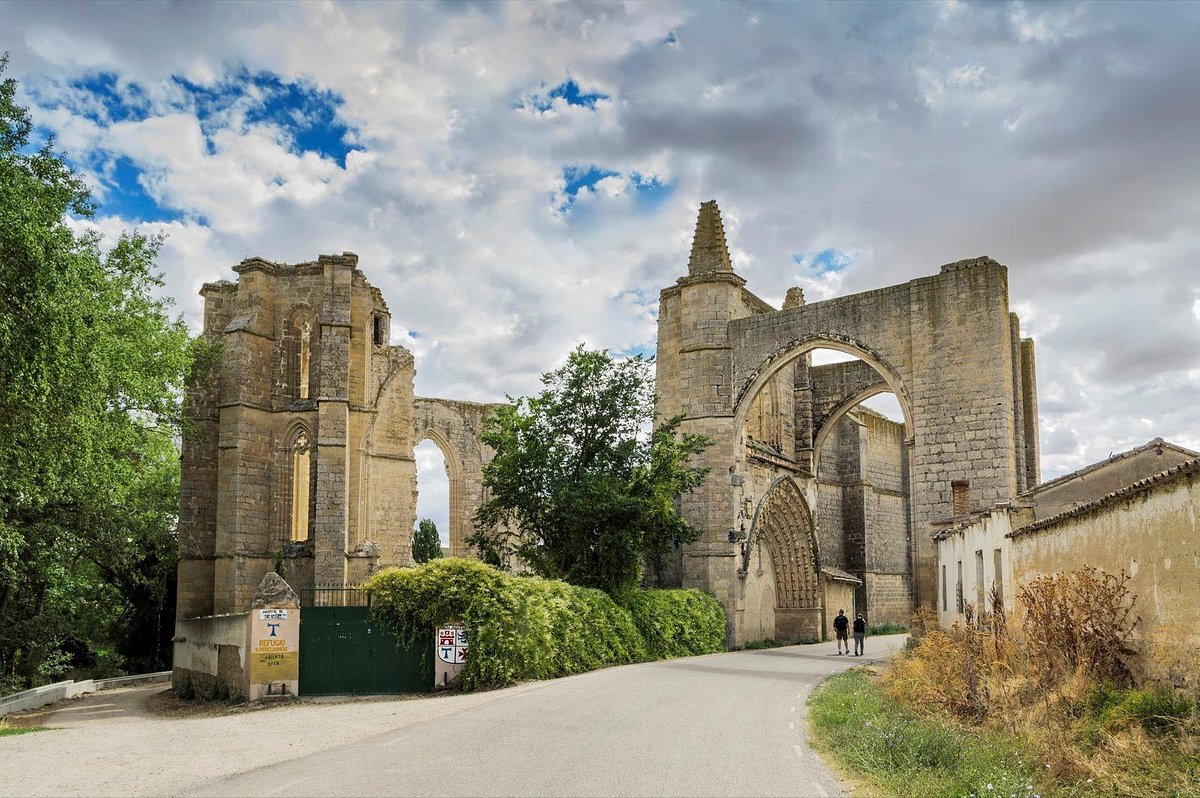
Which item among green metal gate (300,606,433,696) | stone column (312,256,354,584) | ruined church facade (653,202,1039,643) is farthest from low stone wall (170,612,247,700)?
ruined church facade (653,202,1039,643)

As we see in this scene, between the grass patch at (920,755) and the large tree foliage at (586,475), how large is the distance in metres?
9.01

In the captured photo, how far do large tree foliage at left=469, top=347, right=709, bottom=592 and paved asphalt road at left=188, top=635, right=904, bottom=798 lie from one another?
6070 mm

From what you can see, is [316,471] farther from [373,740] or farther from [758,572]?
[373,740]

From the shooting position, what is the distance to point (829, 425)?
29.1 meters

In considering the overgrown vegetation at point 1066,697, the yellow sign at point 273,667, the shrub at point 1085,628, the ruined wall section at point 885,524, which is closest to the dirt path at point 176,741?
the yellow sign at point 273,667

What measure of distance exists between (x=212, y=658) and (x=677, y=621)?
9.21m

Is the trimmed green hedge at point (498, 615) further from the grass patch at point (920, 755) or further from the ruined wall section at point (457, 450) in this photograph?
the ruined wall section at point (457, 450)

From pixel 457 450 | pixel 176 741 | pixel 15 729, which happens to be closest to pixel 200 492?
pixel 457 450

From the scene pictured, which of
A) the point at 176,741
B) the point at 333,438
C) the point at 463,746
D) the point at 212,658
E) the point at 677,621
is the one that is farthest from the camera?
the point at 333,438

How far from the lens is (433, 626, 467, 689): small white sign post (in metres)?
14.2

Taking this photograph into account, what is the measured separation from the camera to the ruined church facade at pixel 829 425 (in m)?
19.3

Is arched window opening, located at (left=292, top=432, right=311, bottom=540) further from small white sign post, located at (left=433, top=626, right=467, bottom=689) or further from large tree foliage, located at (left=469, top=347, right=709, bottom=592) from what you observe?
small white sign post, located at (left=433, top=626, right=467, bottom=689)

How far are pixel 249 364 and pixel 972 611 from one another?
57.6ft

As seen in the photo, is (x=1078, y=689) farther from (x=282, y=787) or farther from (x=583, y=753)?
(x=282, y=787)
